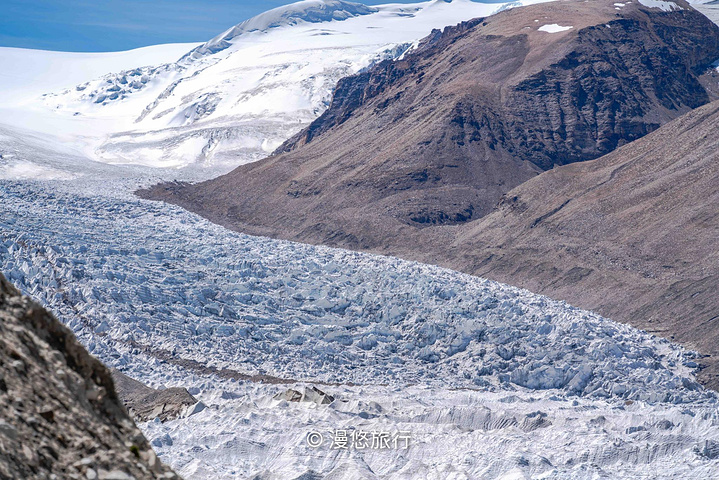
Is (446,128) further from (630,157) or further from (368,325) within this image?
(368,325)

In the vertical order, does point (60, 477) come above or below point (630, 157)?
above

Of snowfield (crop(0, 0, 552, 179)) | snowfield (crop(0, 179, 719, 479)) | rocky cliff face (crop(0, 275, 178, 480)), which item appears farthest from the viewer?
snowfield (crop(0, 0, 552, 179))

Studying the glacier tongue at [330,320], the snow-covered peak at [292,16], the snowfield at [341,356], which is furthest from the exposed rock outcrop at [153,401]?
the snow-covered peak at [292,16]

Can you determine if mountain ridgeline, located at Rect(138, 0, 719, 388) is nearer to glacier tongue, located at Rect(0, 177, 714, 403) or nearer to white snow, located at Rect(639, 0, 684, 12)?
white snow, located at Rect(639, 0, 684, 12)

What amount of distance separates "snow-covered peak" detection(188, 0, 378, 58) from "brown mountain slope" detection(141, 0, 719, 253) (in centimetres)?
7607

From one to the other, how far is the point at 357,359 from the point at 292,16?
13277cm

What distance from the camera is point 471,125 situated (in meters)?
59.3

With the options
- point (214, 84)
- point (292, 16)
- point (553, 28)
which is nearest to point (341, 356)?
point (553, 28)

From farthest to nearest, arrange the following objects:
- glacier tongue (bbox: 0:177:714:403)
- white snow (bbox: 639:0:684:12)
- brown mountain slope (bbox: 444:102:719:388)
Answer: white snow (bbox: 639:0:684:12) → brown mountain slope (bbox: 444:102:719:388) → glacier tongue (bbox: 0:177:714:403)

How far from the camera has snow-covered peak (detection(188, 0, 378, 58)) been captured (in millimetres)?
146875

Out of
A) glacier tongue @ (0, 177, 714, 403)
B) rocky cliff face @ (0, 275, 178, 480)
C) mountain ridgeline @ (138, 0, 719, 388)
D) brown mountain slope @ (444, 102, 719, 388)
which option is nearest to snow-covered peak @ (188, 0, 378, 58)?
mountain ridgeline @ (138, 0, 719, 388)

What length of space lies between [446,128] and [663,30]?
78.9 feet

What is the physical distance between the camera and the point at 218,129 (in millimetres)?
90688

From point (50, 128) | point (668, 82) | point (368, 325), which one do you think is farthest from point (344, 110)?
point (368, 325)
